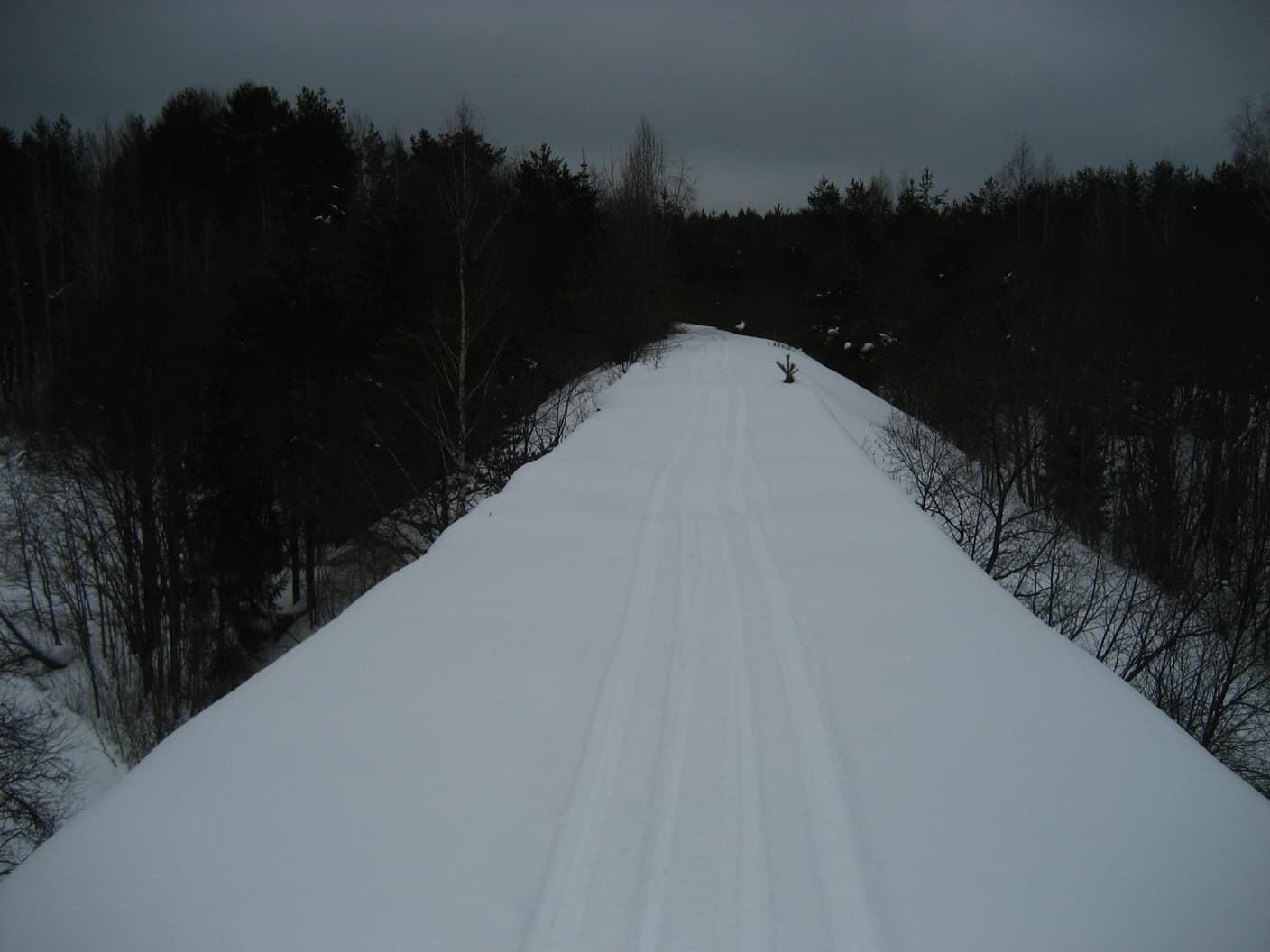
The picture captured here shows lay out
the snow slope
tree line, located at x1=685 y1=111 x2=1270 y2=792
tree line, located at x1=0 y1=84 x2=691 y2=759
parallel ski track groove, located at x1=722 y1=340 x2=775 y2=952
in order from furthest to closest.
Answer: tree line, located at x1=0 y1=84 x2=691 y2=759
tree line, located at x1=685 y1=111 x2=1270 y2=792
parallel ski track groove, located at x1=722 y1=340 x2=775 y2=952
the snow slope

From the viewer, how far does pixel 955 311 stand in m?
40.2

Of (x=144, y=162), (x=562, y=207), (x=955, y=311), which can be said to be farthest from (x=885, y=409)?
(x=144, y=162)

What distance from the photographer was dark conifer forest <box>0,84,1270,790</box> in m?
20.6

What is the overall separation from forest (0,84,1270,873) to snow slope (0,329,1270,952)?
10.7 m

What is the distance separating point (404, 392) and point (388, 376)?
1.61 metres

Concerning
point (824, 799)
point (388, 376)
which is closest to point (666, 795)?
point (824, 799)

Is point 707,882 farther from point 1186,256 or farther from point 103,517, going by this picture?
point 1186,256

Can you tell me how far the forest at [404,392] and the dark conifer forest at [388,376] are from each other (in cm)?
13

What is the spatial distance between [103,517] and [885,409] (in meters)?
30.2

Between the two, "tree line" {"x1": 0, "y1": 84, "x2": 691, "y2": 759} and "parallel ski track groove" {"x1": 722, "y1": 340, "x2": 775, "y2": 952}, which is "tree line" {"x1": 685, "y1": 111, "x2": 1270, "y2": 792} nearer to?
"parallel ski track groove" {"x1": 722, "y1": 340, "x2": 775, "y2": 952}

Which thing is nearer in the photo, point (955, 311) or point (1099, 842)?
point (1099, 842)

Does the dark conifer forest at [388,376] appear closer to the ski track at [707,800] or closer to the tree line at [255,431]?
the tree line at [255,431]

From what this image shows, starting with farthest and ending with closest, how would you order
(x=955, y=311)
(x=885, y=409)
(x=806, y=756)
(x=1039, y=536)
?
(x=955, y=311), (x=885, y=409), (x=1039, y=536), (x=806, y=756)

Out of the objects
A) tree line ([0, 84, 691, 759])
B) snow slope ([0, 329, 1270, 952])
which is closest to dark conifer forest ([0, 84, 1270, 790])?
tree line ([0, 84, 691, 759])
